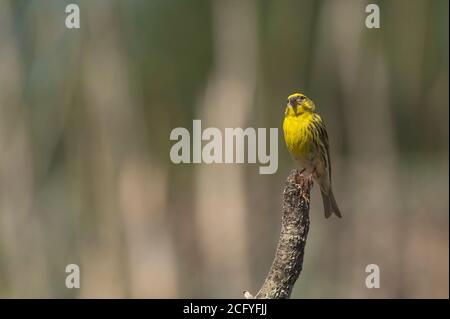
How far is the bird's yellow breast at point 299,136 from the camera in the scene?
4.24 m

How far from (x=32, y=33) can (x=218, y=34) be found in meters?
1.33

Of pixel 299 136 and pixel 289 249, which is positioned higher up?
pixel 299 136

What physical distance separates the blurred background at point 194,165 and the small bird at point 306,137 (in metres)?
1.48

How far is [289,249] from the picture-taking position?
277 centimetres

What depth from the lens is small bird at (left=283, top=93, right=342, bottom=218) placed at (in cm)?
425

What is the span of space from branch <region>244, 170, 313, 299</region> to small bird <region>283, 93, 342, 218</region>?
4.08 feet

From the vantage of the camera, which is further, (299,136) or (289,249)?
(299,136)

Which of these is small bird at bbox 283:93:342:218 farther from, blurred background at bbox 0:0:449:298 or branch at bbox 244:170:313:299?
blurred background at bbox 0:0:449:298

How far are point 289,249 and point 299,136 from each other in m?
1.55

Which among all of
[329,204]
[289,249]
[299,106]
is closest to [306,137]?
[299,106]

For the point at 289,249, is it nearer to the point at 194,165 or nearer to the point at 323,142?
the point at 323,142

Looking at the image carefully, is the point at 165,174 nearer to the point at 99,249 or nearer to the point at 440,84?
the point at 99,249

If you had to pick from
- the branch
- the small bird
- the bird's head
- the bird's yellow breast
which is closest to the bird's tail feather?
the small bird
